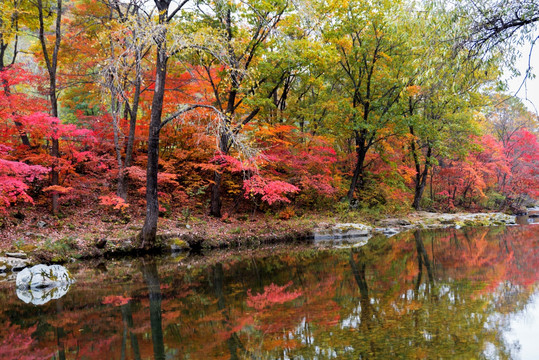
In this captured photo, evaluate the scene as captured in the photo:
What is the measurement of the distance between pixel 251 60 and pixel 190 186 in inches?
230

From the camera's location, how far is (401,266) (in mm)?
8898

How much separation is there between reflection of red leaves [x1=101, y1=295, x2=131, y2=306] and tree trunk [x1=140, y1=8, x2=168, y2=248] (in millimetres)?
4431

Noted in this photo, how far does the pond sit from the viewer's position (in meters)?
4.10

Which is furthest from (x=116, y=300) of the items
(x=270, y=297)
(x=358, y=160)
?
(x=358, y=160)

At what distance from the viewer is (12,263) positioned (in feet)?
30.5

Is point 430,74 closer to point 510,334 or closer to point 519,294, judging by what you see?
point 519,294

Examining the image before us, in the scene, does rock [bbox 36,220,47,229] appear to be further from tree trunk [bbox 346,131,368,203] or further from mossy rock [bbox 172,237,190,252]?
tree trunk [bbox 346,131,368,203]

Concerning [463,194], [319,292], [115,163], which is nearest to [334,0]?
[115,163]

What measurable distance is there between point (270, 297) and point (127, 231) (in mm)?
7314

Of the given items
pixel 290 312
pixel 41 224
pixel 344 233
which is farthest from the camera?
pixel 344 233

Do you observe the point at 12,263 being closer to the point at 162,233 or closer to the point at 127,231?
the point at 127,231

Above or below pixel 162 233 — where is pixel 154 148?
above

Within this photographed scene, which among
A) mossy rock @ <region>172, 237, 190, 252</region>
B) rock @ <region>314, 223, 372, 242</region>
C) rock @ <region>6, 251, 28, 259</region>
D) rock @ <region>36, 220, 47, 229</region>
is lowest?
rock @ <region>314, 223, 372, 242</region>

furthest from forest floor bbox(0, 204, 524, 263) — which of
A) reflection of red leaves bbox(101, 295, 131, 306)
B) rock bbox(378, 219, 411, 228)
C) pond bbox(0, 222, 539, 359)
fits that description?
reflection of red leaves bbox(101, 295, 131, 306)
